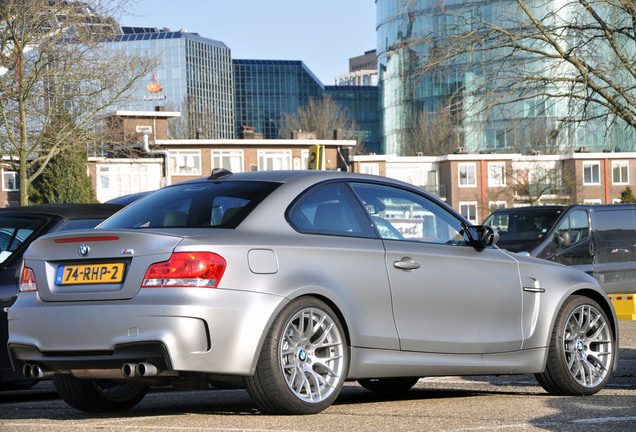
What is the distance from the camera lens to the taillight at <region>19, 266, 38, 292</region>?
6199 mm

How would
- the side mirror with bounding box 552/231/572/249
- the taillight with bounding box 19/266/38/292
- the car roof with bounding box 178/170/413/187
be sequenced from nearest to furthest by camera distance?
the taillight with bounding box 19/266/38/292, the car roof with bounding box 178/170/413/187, the side mirror with bounding box 552/231/572/249

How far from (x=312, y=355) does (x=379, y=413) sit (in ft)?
1.67

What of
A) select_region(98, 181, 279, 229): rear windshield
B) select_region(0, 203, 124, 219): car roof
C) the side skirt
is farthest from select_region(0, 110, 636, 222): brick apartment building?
select_region(98, 181, 279, 229): rear windshield

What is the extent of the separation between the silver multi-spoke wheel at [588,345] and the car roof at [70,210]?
3.85 metres

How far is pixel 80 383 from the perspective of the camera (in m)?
6.65

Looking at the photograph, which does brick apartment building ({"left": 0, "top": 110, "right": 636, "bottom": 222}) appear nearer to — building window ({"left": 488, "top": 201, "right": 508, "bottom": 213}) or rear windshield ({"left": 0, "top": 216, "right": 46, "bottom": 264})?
building window ({"left": 488, "top": 201, "right": 508, "bottom": 213})

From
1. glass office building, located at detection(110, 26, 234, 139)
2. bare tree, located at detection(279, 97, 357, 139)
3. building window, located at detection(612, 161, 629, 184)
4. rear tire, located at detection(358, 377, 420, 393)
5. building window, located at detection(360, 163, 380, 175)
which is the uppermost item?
glass office building, located at detection(110, 26, 234, 139)

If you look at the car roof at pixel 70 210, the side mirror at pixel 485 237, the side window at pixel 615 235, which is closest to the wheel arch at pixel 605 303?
the side mirror at pixel 485 237

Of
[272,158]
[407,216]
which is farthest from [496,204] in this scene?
[407,216]

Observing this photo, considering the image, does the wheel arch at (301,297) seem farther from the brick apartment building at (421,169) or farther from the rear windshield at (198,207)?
the brick apartment building at (421,169)

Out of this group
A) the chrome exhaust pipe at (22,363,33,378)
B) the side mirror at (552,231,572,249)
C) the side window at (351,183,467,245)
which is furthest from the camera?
the side mirror at (552,231,572,249)

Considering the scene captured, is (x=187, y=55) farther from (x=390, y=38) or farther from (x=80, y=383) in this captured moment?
(x=80, y=383)

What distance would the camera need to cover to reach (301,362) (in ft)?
20.0

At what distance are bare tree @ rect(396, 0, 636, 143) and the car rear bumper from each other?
1190 cm
